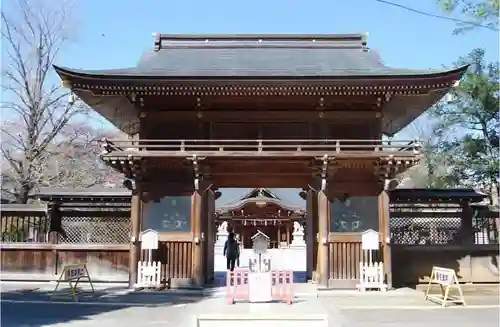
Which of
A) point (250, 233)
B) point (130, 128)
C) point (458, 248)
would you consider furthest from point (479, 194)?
point (250, 233)

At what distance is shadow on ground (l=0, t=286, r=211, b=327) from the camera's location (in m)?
9.26

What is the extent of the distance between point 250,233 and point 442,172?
63.5ft

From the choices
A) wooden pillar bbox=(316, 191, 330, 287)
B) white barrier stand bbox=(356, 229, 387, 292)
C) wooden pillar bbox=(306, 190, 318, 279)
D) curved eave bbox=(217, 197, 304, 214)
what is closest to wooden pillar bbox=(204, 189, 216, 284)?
wooden pillar bbox=(306, 190, 318, 279)

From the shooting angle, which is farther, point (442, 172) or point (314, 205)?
point (442, 172)

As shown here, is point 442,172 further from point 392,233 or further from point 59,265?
point 59,265

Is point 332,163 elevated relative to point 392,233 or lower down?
elevated

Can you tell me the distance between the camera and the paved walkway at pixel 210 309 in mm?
8977

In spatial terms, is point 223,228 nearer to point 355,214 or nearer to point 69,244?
point 69,244

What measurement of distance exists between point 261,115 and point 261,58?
119 inches

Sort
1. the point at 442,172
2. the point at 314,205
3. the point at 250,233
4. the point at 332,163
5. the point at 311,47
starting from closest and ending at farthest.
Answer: the point at 332,163 → the point at 314,205 → the point at 311,47 → the point at 442,172 → the point at 250,233

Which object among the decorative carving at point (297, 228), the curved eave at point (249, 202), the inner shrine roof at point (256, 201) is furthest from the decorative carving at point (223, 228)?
the decorative carving at point (297, 228)

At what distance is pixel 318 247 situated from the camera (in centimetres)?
1386

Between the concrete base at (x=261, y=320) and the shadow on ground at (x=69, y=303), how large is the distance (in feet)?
9.44

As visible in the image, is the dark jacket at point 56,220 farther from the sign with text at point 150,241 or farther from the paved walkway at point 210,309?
the sign with text at point 150,241
